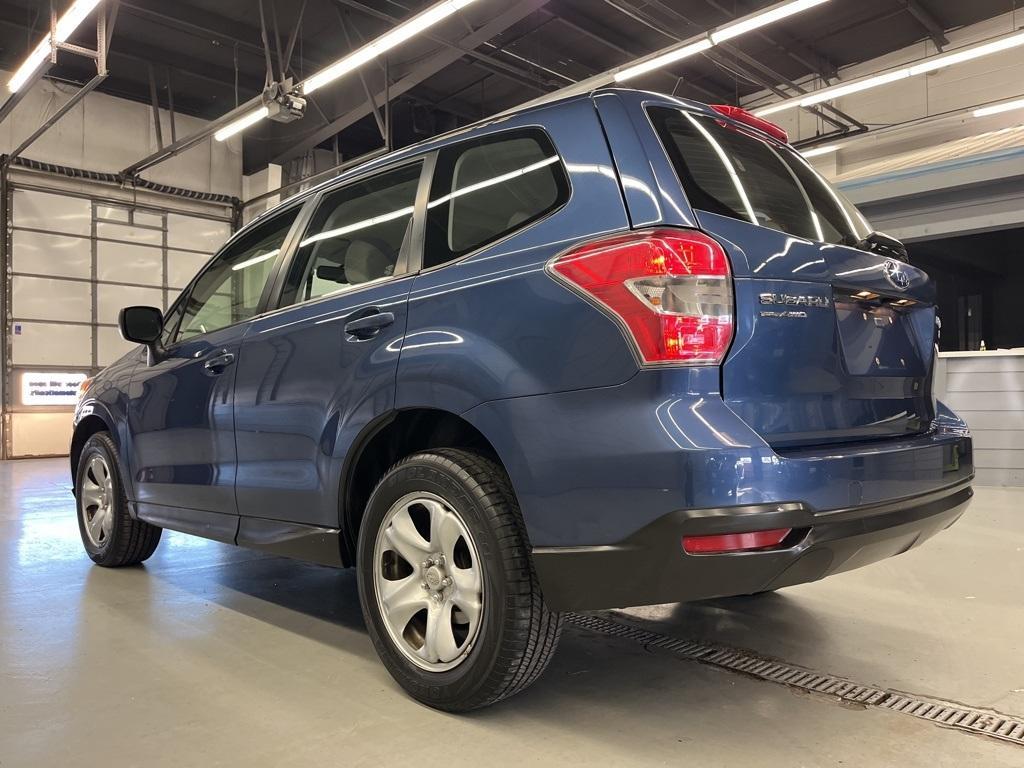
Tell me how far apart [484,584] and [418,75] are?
33.8 ft

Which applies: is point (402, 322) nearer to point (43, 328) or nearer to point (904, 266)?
point (904, 266)

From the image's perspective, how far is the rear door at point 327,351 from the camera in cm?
227

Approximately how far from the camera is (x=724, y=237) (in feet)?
5.82

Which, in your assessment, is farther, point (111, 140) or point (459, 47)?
point (111, 140)

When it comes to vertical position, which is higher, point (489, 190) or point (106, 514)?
point (489, 190)

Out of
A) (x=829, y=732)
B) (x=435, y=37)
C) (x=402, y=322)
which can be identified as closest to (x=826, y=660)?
(x=829, y=732)

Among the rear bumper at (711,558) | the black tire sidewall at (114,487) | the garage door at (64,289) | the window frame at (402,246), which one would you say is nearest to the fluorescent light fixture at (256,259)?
the window frame at (402,246)

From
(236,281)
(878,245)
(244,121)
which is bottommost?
(878,245)

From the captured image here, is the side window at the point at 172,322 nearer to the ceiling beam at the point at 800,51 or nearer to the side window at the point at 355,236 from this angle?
the side window at the point at 355,236

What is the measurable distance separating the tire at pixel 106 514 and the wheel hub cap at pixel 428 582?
2088mm

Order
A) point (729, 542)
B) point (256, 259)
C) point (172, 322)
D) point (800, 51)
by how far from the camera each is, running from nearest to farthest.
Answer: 1. point (729, 542)
2. point (256, 259)
3. point (172, 322)
4. point (800, 51)

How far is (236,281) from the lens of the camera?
3.32 meters

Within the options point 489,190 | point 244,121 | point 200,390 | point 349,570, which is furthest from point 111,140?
point 489,190

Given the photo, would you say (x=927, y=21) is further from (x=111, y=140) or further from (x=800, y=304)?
(x=111, y=140)
